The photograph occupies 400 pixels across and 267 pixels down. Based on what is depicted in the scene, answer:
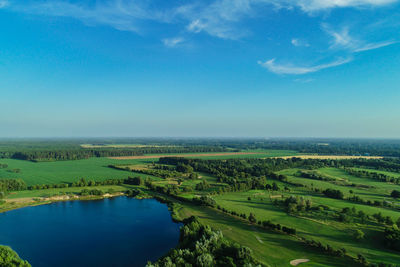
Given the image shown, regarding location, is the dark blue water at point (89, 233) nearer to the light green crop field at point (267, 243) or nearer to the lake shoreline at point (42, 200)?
the lake shoreline at point (42, 200)

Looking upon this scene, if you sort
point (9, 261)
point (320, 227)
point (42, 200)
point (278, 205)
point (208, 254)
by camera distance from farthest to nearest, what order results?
point (42, 200)
point (278, 205)
point (320, 227)
point (208, 254)
point (9, 261)

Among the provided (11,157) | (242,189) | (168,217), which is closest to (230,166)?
(242,189)

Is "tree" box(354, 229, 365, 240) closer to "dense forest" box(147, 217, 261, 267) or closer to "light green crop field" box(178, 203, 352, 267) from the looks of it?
"light green crop field" box(178, 203, 352, 267)

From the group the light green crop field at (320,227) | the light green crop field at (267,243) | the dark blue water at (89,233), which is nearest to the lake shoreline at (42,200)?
the dark blue water at (89,233)

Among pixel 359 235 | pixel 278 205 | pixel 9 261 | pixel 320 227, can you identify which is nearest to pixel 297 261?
pixel 320 227

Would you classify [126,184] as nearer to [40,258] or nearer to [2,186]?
[2,186]

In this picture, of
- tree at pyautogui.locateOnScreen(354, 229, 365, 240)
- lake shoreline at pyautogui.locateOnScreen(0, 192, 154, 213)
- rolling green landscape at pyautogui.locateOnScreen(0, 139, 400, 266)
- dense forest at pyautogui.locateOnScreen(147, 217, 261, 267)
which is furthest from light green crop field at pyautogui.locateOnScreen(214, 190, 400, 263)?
lake shoreline at pyautogui.locateOnScreen(0, 192, 154, 213)

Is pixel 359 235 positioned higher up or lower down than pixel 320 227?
higher up

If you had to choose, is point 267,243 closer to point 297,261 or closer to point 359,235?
point 297,261

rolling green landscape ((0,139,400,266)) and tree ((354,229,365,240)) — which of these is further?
tree ((354,229,365,240))
